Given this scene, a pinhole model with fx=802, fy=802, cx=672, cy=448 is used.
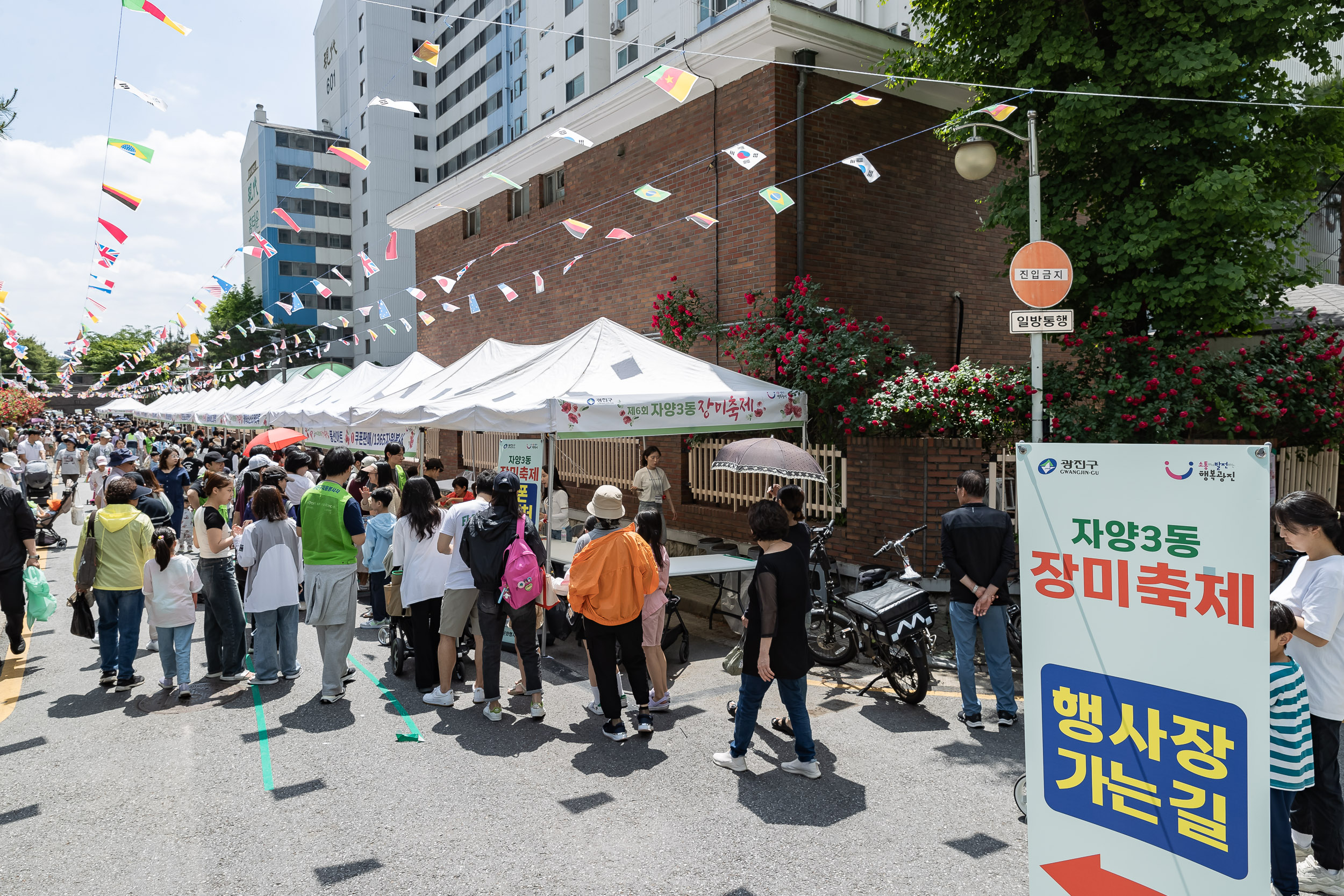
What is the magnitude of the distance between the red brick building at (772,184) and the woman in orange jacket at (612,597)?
4.30 meters

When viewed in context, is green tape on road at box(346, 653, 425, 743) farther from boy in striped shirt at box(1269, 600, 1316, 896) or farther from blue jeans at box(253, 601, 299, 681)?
boy in striped shirt at box(1269, 600, 1316, 896)

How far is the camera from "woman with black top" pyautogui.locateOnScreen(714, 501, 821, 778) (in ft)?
15.2

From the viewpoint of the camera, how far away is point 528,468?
7.86 m

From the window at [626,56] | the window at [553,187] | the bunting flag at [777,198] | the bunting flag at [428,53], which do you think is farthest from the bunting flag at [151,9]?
the window at [626,56]

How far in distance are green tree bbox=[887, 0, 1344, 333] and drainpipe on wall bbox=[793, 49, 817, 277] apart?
2303 mm

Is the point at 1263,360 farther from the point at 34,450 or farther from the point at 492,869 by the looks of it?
the point at 34,450

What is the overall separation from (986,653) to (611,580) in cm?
261

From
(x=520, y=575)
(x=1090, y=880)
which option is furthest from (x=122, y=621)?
(x=1090, y=880)

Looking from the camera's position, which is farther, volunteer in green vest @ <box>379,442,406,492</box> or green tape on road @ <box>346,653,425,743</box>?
volunteer in green vest @ <box>379,442,406,492</box>

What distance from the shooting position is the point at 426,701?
618cm

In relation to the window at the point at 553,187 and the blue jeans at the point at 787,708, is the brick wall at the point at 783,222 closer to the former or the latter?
the window at the point at 553,187

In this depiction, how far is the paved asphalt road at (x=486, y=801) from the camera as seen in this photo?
3801 mm

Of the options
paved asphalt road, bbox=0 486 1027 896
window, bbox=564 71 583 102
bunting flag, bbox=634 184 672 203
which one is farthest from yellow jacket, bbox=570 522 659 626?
window, bbox=564 71 583 102

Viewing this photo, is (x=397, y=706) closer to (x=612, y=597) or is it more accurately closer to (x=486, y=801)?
(x=486, y=801)
